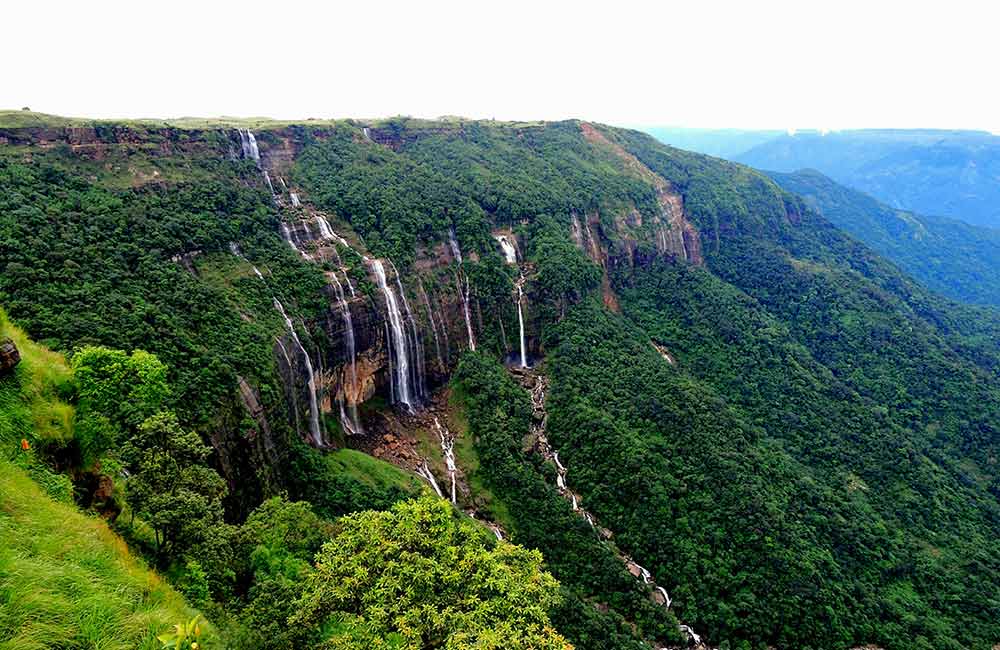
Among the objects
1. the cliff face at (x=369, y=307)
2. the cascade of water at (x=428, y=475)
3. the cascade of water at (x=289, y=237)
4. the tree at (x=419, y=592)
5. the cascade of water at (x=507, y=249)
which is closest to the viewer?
the tree at (x=419, y=592)

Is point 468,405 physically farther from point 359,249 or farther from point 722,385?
point 722,385

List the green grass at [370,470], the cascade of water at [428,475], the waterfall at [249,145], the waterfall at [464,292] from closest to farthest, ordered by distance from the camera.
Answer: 1. the green grass at [370,470]
2. the cascade of water at [428,475]
3. the waterfall at [464,292]
4. the waterfall at [249,145]

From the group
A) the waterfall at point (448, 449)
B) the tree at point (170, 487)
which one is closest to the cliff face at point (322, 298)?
the waterfall at point (448, 449)

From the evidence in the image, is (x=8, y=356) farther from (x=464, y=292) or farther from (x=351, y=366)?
(x=464, y=292)

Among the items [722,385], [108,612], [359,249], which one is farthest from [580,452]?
[108,612]

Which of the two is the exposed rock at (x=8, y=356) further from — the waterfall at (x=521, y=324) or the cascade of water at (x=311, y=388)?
the waterfall at (x=521, y=324)

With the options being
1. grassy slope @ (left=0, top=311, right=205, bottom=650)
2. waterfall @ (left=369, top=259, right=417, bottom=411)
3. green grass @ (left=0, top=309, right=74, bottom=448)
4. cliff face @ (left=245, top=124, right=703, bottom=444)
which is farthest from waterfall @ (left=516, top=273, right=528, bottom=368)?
grassy slope @ (left=0, top=311, right=205, bottom=650)

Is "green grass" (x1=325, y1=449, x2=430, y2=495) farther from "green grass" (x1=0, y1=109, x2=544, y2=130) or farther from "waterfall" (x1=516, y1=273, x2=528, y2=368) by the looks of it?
"green grass" (x1=0, y1=109, x2=544, y2=130)

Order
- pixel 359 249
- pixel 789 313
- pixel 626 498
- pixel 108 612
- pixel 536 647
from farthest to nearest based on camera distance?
pixel 789 313
pixel 359 249
pixel 626 498
pixel 536 647
pixel 108 612
